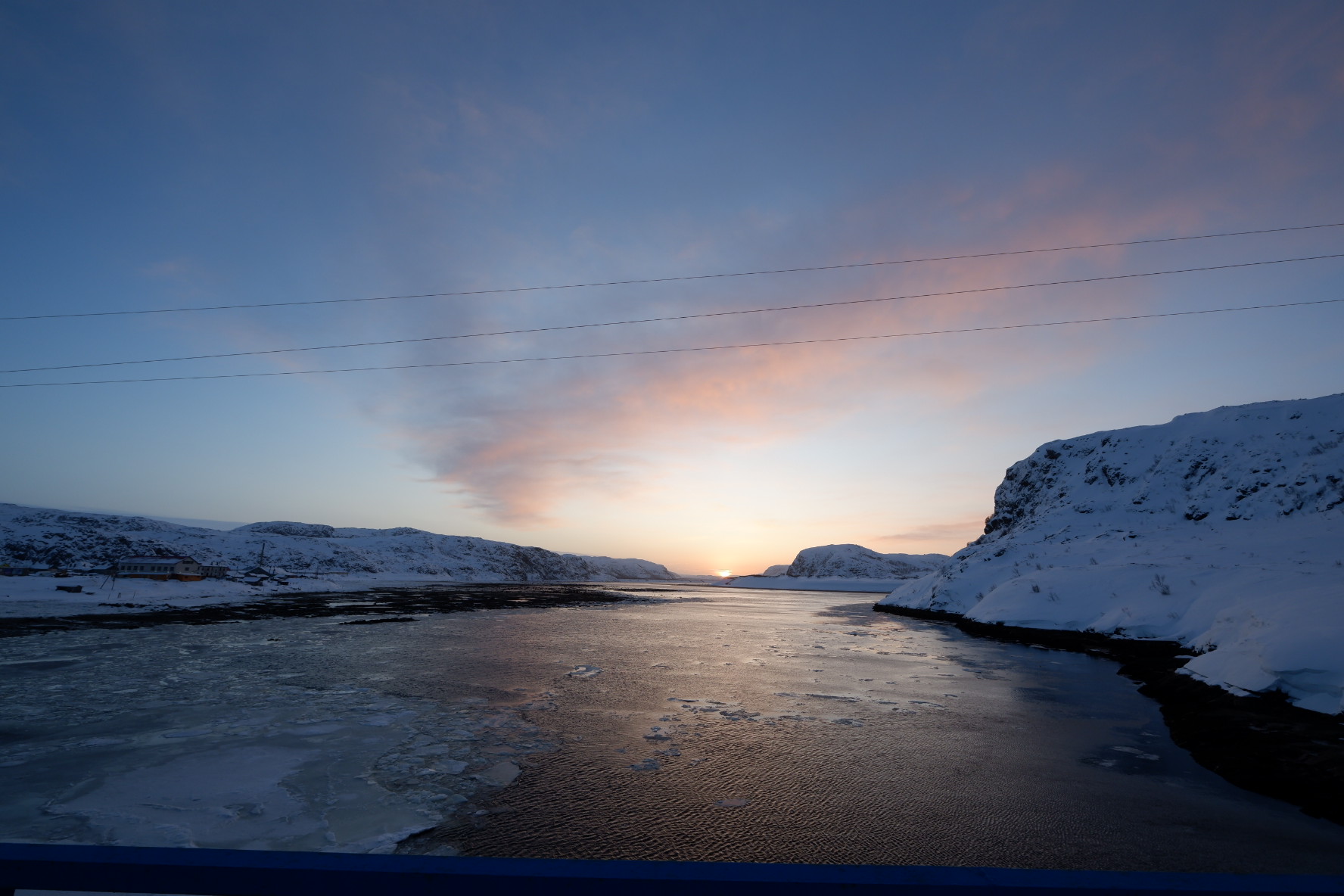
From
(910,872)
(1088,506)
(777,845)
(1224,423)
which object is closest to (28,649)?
(777,845)

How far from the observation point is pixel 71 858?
1698 mm

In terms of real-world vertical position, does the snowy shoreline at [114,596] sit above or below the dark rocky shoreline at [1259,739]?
below

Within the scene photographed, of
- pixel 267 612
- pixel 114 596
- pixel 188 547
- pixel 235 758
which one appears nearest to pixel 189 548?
pixel 188 547

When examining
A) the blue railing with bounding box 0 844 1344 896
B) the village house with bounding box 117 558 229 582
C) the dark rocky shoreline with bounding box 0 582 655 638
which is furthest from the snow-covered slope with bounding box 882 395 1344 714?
the village house with bounding box 117 558 229 582

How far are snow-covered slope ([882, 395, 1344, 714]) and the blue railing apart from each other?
10.9m

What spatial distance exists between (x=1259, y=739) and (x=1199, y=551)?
19.7 m

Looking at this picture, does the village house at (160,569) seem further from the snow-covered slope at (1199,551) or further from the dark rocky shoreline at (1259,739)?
the dark rocky shoreline at (1259,739)

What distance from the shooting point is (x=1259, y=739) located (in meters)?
7.81

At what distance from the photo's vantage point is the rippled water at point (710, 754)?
16.8 feet

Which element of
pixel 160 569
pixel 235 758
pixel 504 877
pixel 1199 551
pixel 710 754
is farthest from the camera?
pixel 160 569

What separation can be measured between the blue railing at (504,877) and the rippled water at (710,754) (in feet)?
11.9

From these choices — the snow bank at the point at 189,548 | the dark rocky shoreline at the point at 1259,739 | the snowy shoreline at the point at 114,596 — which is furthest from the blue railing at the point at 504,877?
the snow bank at the point at 189,548

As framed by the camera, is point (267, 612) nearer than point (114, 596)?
Yes

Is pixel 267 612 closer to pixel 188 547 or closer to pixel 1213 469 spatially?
pixel 1213 469
